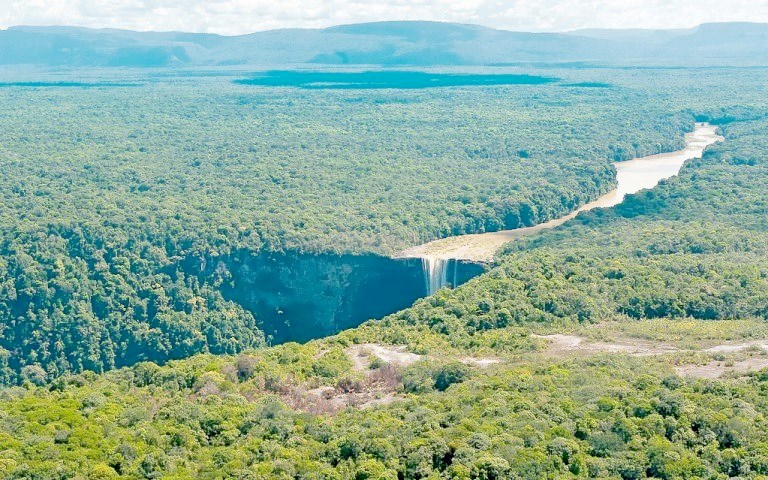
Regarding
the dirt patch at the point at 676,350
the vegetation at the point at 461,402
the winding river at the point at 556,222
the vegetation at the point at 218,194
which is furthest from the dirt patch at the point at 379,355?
the vegetation at the point at 218,194

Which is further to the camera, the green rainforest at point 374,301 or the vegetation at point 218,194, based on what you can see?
the vegetation at point 218,194

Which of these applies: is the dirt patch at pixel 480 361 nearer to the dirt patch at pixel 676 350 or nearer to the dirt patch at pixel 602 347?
the dirt patch at pixel 676 350

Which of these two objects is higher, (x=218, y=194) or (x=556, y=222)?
(x=218, y=194)

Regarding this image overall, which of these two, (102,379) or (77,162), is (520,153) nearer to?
(77,162)

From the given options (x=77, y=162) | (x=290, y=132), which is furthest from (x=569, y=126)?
(x=77, y=162)

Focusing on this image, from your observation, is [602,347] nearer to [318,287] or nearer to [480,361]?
[480,361]

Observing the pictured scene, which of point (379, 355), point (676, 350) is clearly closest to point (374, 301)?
point (379, 355)
